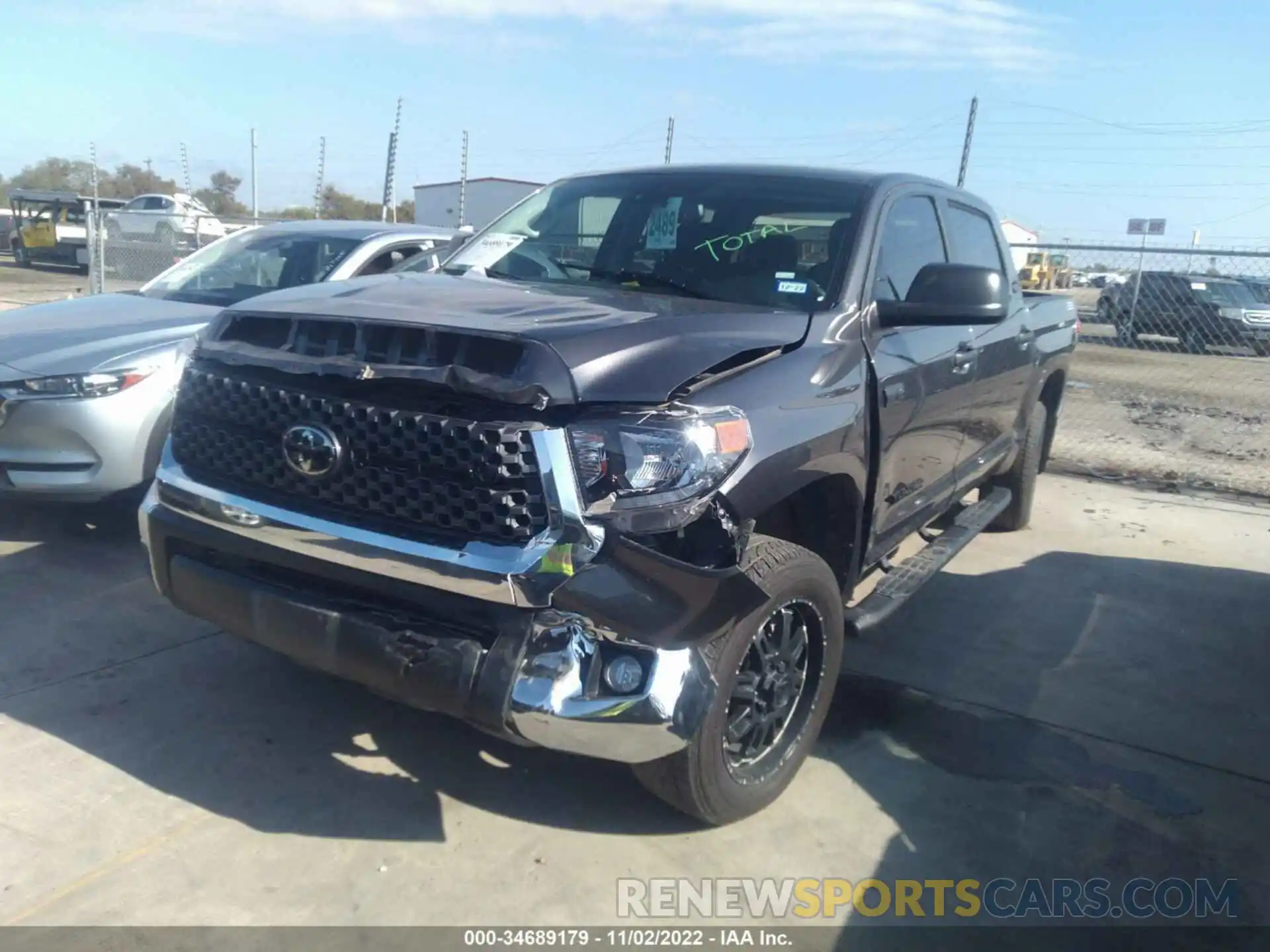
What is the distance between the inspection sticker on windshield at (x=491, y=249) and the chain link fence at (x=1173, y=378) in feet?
19.5

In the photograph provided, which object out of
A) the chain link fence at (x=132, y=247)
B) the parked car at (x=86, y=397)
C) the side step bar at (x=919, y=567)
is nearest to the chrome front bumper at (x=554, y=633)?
the side step bar at (x=919, y=567)

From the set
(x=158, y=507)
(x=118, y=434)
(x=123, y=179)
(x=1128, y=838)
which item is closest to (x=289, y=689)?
(x=158, y=507)

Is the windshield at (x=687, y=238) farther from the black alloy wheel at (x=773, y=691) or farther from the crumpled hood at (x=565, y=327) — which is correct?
the black alloy wheel at (x=773, y=691)

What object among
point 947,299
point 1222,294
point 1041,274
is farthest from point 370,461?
point 1041,274

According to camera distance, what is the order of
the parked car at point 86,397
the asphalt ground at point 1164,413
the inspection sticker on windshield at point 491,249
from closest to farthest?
the inspection sticker on windshield at point 491,249 < the parked car at point 86,397 < the asphalt ground at point 1164,413

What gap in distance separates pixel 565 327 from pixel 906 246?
195 cm

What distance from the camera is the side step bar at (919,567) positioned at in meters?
3.83

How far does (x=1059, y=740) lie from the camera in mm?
3930

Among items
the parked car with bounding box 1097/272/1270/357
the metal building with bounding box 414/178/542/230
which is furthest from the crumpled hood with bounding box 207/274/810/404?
the metal building with bounding box 414/178/542/230

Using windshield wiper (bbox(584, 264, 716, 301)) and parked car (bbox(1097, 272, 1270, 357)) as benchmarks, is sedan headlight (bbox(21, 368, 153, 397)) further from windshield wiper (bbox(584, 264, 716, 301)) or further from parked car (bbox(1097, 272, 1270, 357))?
parked car (bbox(1097, 272, 1270, 357))

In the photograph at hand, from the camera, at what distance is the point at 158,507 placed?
11.0 feet

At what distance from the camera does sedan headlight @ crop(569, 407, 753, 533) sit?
270 centimetres

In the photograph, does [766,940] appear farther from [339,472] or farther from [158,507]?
[158,507]

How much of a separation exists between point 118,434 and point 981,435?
403 centimetres
